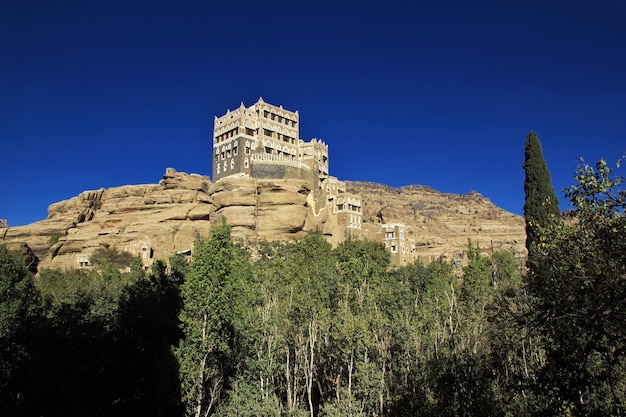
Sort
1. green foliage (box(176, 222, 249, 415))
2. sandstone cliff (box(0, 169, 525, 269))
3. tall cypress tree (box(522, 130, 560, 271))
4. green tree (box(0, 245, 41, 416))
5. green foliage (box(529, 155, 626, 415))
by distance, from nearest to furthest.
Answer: green foliage (box(529, 155, 626, 415)) → green foliage (box(176, 222, 249, 415)) → green tree (box(0, 245, 41, 416)) → tall cypress tree (box(522, 130, 560, 271)) → sandstone cliff (box(0, 169, 525, 269))

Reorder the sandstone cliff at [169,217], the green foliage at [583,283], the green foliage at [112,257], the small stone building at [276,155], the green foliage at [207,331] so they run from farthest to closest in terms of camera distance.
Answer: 1. the small stone building at [276,155]
2. the sandstone cliff at [169,217]
3. the green foliage at [112,257]
4. the green foliage at [207,331]
5. the green foliage at [583,283]

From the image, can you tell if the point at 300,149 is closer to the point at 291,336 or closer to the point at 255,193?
the point at 255,193

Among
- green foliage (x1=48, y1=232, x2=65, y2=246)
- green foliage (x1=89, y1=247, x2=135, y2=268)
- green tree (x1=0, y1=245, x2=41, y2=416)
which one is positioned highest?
green foliage (x1=48, y1=232, x2=65, y2=246)

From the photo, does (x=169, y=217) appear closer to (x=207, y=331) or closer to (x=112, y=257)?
(x=112, y=257)

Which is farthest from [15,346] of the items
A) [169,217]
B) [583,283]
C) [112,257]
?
[169,217]

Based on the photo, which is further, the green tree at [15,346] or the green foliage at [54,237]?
the green foliage at [54,237]

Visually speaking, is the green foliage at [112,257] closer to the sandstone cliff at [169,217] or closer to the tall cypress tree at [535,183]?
the sandstone cliff at [169,217]

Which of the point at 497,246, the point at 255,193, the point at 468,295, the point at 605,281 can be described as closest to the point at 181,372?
the point at 605,281

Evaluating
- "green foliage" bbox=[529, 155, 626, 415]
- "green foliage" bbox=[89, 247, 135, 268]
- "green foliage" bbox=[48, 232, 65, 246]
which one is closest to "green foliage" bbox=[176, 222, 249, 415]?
"green foliage" bbox=[529, 155, 626, 415]

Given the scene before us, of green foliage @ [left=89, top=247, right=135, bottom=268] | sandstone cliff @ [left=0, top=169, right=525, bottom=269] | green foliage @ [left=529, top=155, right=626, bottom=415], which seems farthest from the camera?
sandstone cliff @ [left=0, top=169, right=525, bottom=269]

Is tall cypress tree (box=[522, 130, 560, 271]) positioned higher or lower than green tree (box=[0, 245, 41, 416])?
higher

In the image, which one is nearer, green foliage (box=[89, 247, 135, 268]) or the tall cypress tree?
the tall cypress tree

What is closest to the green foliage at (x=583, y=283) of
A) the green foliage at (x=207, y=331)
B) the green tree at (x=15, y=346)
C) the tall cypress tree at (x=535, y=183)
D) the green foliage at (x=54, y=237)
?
the green foliage at (x=207, y=331)

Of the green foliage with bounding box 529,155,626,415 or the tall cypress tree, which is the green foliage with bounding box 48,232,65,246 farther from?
the green foliage with bounding box 529,155,626,415
